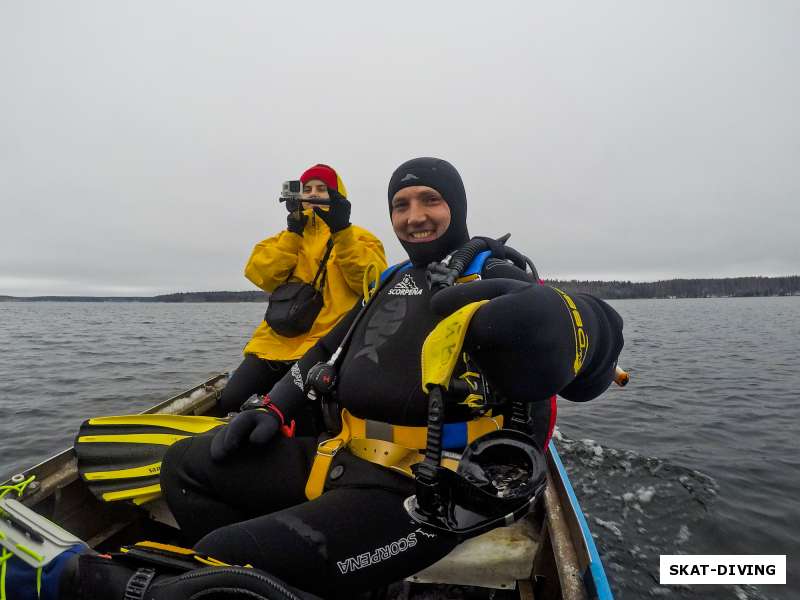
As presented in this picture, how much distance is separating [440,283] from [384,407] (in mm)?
675

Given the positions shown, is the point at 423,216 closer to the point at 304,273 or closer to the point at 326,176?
the point at 326,176

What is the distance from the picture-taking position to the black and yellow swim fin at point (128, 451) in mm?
2770

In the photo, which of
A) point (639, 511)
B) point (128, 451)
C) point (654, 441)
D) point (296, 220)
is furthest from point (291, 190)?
point (654, 441)

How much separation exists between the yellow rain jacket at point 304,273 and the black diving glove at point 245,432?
188 cm

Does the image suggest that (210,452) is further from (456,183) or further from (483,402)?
(456,183)

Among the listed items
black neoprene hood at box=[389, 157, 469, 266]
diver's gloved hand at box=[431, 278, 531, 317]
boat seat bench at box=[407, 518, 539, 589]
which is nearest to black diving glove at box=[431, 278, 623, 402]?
diver's gloved hand at box=[431, 278, 531, 317]

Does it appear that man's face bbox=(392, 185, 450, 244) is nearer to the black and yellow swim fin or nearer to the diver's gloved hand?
the diver's gloved hand

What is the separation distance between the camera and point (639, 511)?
5.18 meters

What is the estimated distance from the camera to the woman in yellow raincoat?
3.94m

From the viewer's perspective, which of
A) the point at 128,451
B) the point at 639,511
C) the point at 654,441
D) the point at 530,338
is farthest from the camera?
the point at 654,441

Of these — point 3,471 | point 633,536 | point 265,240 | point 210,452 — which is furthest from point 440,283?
point 3,471

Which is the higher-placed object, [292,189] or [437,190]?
[292,189]

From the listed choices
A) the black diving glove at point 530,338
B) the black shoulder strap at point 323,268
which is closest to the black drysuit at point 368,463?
the black diving glove at point 530,338

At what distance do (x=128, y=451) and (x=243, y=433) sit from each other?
128 centimetres
